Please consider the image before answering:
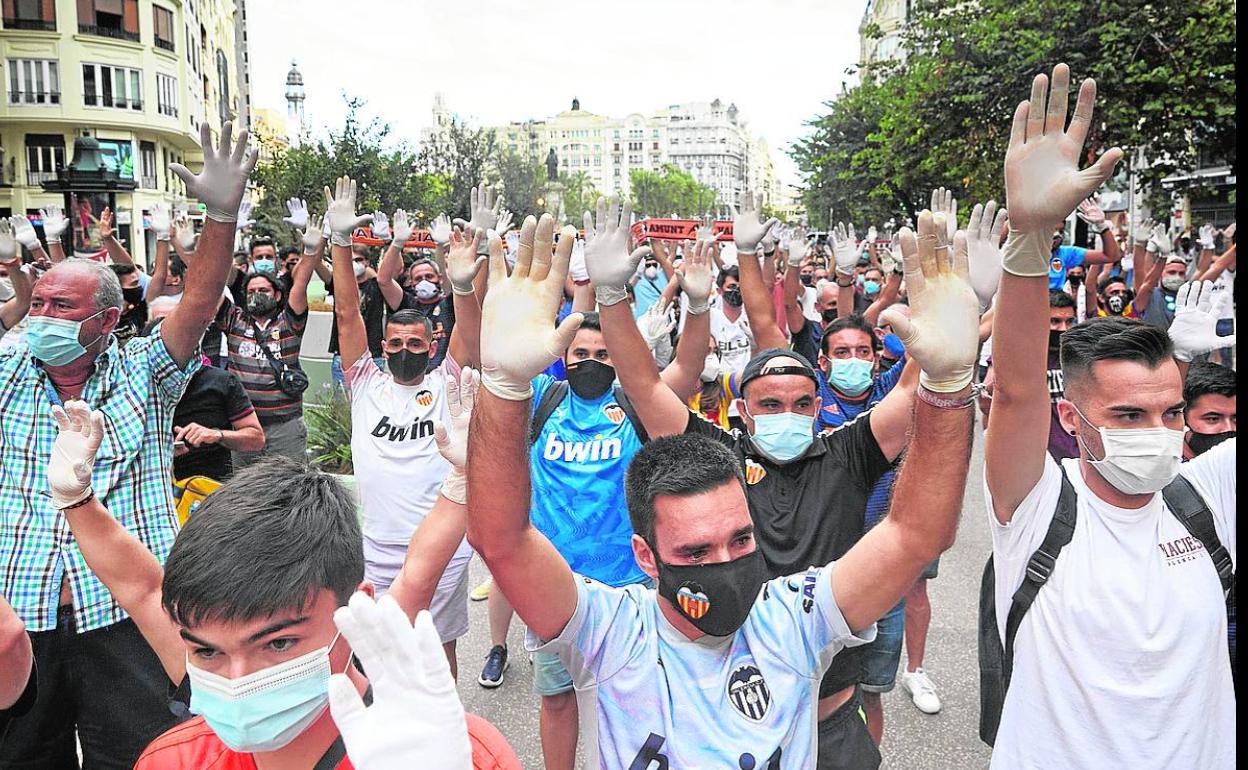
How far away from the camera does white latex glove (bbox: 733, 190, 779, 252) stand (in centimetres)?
507

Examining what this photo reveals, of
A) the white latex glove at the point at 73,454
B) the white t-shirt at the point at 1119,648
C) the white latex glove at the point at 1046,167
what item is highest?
the white latex glove at the point at 1046,167

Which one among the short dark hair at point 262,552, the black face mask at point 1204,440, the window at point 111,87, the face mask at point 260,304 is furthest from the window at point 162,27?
the short dark hair at point 262,552

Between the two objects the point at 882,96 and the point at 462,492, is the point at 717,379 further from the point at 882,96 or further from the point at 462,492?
the point at 882,96

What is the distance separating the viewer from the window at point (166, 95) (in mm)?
42656

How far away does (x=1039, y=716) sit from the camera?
2.38 meters

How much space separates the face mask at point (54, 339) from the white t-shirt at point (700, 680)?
1963 millimetres

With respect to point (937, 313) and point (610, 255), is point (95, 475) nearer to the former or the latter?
point (610, 255)

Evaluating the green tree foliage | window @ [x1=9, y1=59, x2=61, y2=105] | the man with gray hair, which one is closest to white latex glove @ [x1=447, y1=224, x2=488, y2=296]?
the man with gray hair

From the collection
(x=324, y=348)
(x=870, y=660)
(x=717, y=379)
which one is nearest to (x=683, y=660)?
(x=870, y=660)

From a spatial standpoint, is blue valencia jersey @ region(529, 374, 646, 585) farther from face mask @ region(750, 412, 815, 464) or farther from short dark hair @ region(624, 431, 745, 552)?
short dark hair @ region(624, 431, 745, 552)

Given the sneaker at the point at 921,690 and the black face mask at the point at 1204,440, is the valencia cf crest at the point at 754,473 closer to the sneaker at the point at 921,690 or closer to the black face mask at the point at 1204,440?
the black face mask at the point at 1204,440

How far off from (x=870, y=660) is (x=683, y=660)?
178cm

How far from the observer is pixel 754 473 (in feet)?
10.4

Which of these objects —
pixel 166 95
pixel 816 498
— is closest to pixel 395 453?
pixel 816 498
